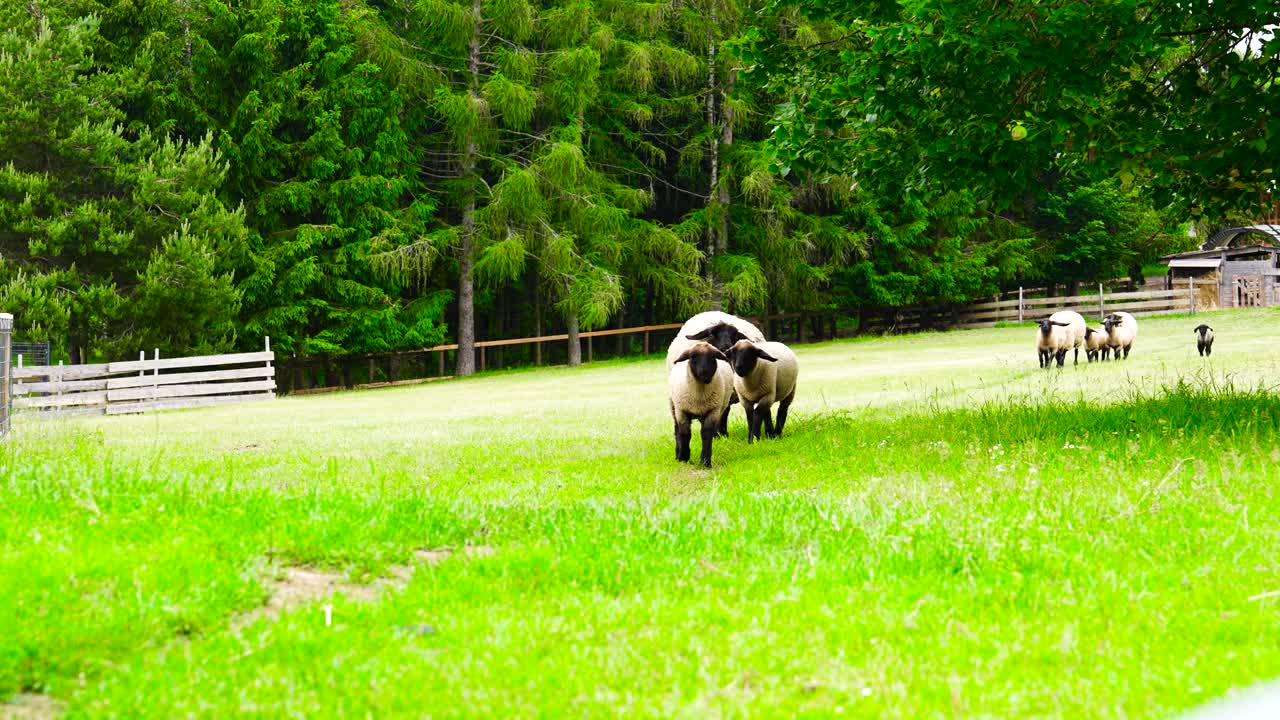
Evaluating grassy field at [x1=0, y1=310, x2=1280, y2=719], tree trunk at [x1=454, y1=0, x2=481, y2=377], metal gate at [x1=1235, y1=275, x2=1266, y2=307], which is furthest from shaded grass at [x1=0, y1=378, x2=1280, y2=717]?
metal gate at [x1=1235, y1=275, x2=1266, y2=307]

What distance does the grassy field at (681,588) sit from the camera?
3635 mm

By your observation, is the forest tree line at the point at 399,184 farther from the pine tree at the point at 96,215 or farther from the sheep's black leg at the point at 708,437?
the sheep's black leg at the point at 708,437

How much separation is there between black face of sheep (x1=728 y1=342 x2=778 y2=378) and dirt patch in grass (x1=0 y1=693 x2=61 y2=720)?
30.5ft

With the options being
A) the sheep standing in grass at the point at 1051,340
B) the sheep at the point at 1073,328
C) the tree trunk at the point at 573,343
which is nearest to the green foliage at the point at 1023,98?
the sheep standing in grass at the point at 1051,340

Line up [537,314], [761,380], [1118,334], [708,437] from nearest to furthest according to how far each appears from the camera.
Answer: [708,437], [761,380], [1118,334], [537,314]

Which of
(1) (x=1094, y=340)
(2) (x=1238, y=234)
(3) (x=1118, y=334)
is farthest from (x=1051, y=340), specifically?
(2) (x=1238, y=234)

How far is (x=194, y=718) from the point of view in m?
3.38

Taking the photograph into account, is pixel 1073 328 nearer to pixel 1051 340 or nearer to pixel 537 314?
pixel 1051 340

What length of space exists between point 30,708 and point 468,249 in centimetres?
3299

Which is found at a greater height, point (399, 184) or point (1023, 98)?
point (399, 184)

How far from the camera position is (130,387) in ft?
89.1

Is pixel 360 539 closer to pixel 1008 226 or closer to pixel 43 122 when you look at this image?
pixel 43 122

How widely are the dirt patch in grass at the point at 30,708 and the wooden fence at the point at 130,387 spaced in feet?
81.4

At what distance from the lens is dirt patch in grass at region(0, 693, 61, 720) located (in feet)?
11.4
